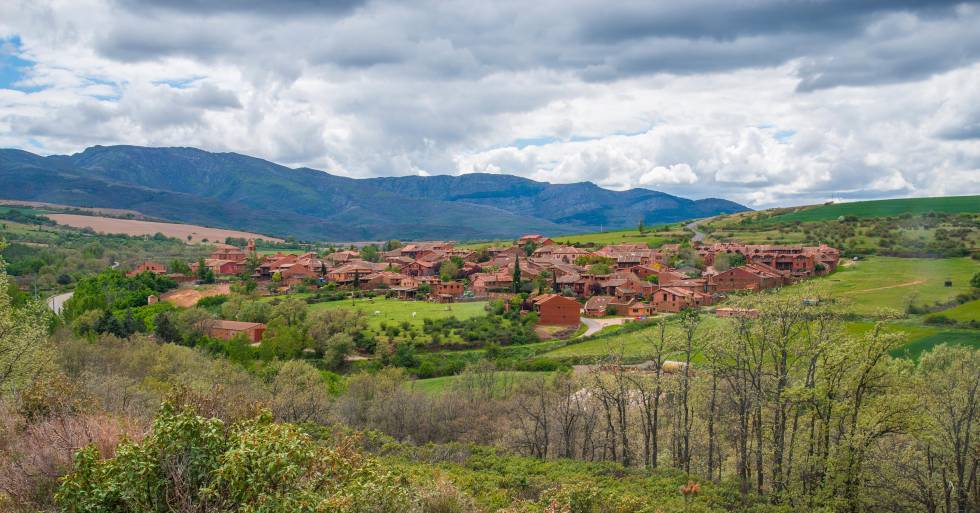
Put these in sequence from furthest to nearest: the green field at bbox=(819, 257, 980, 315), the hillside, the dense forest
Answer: the hillside
the green field at bbox=(819, 257, 980, 315)
the dense forest

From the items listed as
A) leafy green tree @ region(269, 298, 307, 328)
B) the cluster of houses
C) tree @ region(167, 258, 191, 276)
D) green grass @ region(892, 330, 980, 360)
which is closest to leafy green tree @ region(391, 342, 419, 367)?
leafy green tree @ region(269, 298, 307, 328)

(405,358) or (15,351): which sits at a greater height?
(15,351)

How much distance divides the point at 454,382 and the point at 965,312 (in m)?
39.7

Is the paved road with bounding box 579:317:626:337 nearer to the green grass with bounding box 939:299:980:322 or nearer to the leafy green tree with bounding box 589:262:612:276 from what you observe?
the leafy green tree with bounding box 589:262:612:276

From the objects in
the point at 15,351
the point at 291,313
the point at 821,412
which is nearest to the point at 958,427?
the point at 821,412

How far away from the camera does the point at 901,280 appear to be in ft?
209

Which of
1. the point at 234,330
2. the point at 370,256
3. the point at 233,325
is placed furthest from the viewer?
the point at 370,256

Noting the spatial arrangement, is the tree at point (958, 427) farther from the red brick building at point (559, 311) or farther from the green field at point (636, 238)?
the green field at point (636, 238)

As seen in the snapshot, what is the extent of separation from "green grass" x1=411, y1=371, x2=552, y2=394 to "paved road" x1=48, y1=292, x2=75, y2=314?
49.0 metres

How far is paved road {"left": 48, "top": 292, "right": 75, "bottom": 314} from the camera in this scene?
73.1 meters

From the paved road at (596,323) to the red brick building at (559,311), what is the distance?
169 centimetres

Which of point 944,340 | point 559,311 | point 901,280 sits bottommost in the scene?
point 559,311

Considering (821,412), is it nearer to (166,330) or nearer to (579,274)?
(166,330)


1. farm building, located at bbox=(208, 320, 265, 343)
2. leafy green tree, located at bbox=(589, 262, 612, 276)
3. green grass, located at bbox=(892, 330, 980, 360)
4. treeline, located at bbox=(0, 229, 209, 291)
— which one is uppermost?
treeline, located at bbox=(0, 229, 209, 291)
